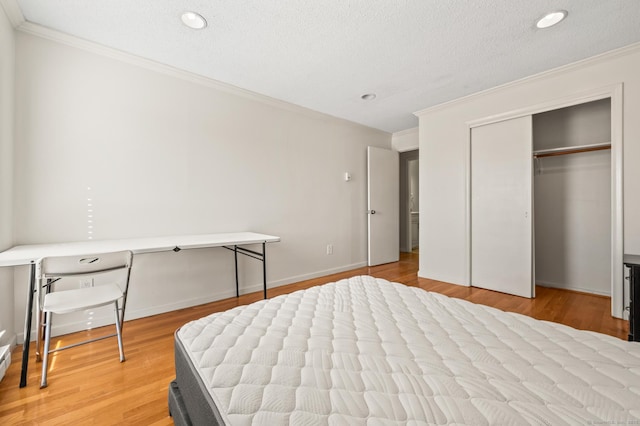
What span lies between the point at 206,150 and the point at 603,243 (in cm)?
462

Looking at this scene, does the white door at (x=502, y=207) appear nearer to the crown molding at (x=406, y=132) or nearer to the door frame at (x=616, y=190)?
the door frame at (x=616, y=190)

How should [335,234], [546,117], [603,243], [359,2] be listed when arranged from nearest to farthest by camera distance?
[359,2] → [603,243] → [546,117] → [335,234]

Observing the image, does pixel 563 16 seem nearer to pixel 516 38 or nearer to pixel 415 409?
pixel 516 38

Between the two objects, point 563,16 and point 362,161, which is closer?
point 563,16

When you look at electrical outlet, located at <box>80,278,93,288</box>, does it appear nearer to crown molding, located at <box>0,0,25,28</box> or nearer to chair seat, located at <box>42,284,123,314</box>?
chair seat, located at <box>42,284,123,314</box>

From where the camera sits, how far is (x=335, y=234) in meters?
4.20

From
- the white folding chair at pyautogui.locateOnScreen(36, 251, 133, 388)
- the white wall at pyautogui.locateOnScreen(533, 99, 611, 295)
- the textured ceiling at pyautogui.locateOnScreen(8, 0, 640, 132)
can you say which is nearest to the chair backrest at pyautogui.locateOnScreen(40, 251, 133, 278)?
the white folding chair at pyautogui.locateOnScreen(36, 251, 133, 388)

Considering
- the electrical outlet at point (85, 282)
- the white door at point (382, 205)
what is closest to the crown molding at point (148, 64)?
the white door at point (382, 205)

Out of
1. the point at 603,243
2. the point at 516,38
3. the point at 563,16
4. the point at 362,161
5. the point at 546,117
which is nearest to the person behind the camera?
the point at 563,16

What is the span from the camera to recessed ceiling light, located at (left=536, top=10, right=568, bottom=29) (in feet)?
6.43

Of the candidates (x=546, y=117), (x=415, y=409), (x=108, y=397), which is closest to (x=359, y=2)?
(x=415, y=409)

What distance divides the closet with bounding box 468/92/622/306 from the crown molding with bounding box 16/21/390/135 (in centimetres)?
251

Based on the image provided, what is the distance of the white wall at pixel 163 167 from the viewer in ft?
7.04

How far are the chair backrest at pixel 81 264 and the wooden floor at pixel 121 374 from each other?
0.66 m
